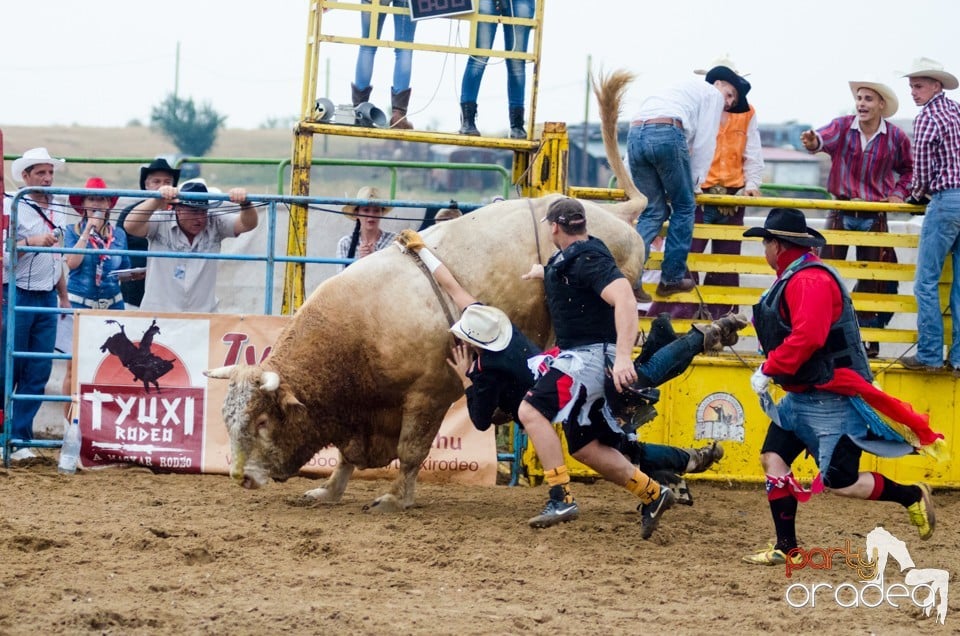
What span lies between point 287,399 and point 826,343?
2.87 meters

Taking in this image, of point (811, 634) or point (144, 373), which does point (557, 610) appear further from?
point (144, 373)

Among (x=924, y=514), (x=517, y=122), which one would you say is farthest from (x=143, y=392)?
(x=924, y=514)

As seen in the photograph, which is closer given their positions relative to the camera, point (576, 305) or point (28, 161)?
point (576, 305)

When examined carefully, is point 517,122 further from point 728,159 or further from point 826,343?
point 826,343

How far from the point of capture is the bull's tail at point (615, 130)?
298 inches

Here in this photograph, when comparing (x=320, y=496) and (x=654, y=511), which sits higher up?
(x=654, y=511)

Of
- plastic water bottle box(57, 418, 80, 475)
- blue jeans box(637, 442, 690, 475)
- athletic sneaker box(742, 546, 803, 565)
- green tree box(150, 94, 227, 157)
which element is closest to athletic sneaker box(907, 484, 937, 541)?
athletic sneaker box(742, 546, 803, 565)

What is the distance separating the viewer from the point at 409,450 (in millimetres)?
7094

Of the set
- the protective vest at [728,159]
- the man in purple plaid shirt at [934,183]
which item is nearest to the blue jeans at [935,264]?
the man in purple plaid shirt at [934,183]

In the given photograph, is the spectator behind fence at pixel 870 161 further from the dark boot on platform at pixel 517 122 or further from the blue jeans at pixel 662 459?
the blue jeans at pixel 662 459

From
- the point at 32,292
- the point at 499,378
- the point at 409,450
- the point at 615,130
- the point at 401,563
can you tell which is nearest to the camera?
the point at 401,563

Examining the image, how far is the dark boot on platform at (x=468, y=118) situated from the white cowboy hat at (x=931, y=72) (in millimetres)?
2880

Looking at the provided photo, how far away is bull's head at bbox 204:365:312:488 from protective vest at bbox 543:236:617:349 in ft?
5.09

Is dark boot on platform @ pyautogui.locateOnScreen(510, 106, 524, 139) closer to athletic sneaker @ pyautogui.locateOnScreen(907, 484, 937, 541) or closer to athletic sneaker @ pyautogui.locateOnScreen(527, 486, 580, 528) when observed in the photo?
athletic sneaker @ pyautogui.locateOnScreen(527, 486, 580, 528)
